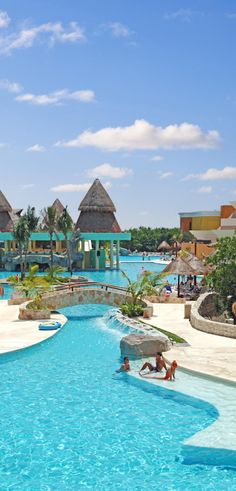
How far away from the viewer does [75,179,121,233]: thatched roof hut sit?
202 feet

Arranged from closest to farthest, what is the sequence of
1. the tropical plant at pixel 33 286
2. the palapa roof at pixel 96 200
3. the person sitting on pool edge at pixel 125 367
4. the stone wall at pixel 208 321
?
the person sitting on pool edge at pixel 125 367
the stone wall at pixel 208 321
the tropical plant at pixel 33 286
the palapa roof at pixel 96 200

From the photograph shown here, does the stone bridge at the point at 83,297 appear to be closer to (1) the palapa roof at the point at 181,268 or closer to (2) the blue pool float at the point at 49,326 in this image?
(1) the palapa roof at the point at 181,268

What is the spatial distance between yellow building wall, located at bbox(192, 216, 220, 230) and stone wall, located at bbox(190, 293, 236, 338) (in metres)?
52.1

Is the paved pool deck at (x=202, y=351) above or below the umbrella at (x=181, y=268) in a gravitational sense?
below

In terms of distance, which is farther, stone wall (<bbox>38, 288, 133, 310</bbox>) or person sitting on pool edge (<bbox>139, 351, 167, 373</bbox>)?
stone wall (<bbox>38, 288, 133, 310</bbox>)

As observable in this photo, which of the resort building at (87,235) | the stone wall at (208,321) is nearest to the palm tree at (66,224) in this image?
the resort building at (87,235)

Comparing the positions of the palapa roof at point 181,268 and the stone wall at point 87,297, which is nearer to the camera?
the stone wall at point 87,297

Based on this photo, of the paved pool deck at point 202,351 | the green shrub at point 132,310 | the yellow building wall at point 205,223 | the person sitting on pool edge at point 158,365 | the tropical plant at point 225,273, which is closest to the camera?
the paved pool deck at point 202,351

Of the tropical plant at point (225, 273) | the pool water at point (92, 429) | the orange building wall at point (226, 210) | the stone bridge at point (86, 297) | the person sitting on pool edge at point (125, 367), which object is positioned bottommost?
the pool water at point (92, 429)

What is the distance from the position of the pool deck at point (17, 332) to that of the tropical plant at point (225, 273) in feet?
22.1

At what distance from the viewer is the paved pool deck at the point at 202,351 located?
15.7m

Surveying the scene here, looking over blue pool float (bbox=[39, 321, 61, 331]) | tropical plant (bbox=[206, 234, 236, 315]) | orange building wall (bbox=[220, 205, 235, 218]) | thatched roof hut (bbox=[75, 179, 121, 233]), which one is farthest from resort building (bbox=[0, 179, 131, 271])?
blue pool float (bbox=[39, 321, 61, 331])

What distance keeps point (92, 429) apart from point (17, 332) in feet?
32.4

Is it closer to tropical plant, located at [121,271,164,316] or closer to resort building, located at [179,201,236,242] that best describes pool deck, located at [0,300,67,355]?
tropical plant, located at [121,271,164,316]
